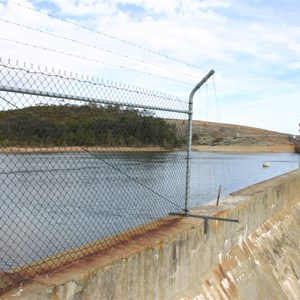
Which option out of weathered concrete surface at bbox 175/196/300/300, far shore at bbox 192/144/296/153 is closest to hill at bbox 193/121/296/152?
far shore at bbox 192/144/296/153

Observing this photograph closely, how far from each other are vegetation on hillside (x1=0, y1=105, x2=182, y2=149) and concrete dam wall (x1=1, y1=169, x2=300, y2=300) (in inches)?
48.1

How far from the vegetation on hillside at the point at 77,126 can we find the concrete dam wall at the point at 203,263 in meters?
1.22

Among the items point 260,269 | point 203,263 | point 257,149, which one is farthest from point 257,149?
point 203,263

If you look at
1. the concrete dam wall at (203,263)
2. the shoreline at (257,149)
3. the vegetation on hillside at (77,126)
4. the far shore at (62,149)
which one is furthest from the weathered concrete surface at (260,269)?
the shoreline at (257,149)

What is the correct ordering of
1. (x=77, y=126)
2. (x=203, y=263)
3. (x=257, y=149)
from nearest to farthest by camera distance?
(x=77, y=126) → (x=203, y=263) → (x=257, y=149)

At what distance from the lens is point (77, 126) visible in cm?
445

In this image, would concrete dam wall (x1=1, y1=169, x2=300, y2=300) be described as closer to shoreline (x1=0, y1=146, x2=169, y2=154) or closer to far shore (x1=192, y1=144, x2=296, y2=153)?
shoreline (x1=0, y1=146, x2=169, y2=154)

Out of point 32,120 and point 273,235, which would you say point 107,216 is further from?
point 32,120

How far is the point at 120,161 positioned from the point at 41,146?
12.2ft

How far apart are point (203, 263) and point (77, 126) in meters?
Answer: 2.81

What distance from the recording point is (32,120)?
13.1 ft

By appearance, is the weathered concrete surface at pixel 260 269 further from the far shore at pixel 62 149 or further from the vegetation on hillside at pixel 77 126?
the vegetation on hillside at pixel 77 126

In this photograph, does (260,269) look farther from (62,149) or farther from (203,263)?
(62,149)

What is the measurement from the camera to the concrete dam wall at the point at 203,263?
12.8ft
